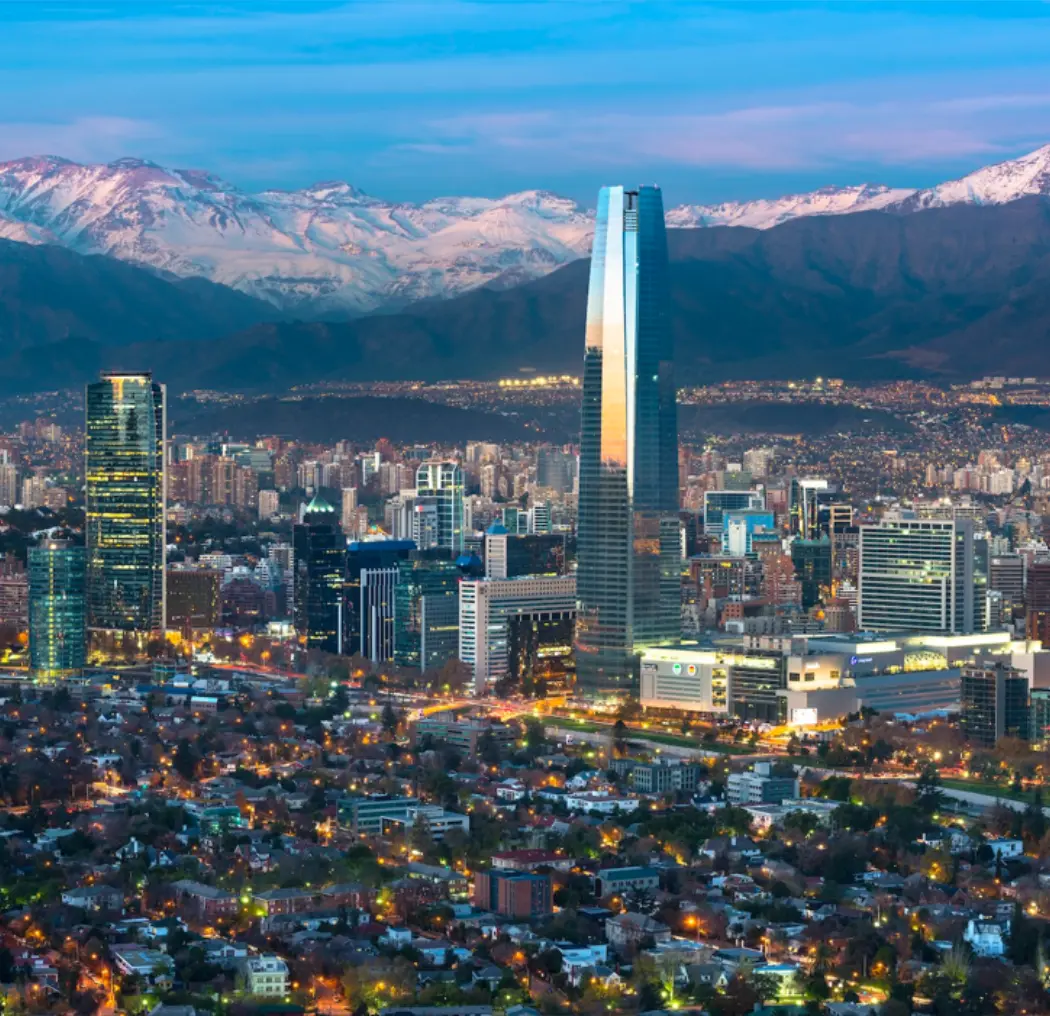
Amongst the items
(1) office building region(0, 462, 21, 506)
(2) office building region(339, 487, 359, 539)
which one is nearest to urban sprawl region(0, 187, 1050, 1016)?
(2) office building region(339, 487, 359, 539)

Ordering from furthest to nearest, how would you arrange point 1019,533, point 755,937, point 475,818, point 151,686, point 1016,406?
point 1016,406, point 1019,533, point 151,686, point 475,818, point 755,937

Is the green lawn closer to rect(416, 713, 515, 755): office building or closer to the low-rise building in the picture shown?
rect(416, 713, 515, 755): office building

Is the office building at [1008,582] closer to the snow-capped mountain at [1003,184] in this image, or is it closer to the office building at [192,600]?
the office building at [192,600]

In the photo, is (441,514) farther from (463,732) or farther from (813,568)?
(463,732)

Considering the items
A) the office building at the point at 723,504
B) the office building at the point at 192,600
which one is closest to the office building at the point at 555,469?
the office building at the point at 723,504

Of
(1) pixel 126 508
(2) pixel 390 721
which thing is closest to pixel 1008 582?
(1) pixel 126 508

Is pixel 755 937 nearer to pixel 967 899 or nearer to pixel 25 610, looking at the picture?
pixel 967 899

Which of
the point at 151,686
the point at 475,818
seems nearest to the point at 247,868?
the point at 475,818
